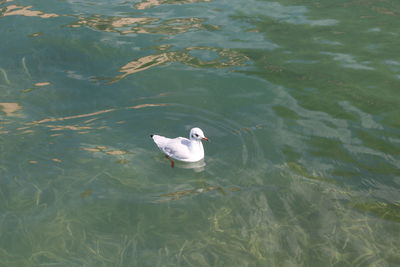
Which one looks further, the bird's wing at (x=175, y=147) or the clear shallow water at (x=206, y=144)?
the bird's wing at (x=175, y=147)

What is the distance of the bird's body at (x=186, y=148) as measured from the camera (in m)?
9.14

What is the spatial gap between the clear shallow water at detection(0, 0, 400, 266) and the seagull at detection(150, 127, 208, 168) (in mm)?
270

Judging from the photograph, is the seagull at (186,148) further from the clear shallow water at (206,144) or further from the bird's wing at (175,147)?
the clear shallow water at (206,144)

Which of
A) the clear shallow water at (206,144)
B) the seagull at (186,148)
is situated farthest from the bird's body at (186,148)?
the clear shallow water at (206,144)

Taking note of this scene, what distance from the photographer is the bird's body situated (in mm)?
9141

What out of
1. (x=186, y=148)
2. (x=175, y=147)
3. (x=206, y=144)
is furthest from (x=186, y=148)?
(x=206, y=144)

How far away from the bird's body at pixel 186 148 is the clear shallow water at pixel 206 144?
0.27 m

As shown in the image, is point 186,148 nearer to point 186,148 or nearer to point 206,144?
point 186,148

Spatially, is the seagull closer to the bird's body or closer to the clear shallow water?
the bird's body

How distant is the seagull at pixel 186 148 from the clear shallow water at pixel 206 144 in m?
0.27

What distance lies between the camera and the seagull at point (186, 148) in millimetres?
9141

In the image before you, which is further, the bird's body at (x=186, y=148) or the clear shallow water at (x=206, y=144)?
the bird's body at (x=186, y=148)

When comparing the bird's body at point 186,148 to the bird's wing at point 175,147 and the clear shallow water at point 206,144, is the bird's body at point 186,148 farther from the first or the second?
the clear shallow water at point 206,144

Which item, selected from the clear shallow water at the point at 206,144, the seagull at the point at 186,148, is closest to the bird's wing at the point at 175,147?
the seagull at the point at 186,148
